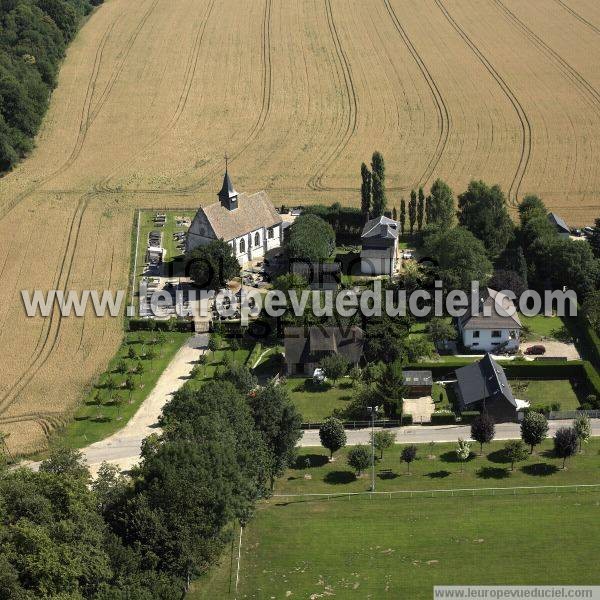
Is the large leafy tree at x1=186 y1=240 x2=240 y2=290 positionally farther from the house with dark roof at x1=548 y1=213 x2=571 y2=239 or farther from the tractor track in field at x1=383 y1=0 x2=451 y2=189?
the house with dark roof at x1=548 y1=213 x2=571 y2=239

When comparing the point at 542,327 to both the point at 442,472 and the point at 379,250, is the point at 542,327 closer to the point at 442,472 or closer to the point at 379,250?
the point at 379,250

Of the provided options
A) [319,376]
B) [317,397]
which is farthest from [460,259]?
[317,397]

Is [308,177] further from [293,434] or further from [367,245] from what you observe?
[293,434]

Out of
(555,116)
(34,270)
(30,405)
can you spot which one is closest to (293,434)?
(30,405)

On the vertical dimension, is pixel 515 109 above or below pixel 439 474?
above

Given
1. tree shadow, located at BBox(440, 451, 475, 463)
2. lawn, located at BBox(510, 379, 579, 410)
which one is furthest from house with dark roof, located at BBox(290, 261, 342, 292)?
tree shadow, located at BBox(440, 451, 475, 463)

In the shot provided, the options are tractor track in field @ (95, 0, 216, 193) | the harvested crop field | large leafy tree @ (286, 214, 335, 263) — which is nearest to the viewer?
large leafy tree @ (286, 214, 335, 263)
